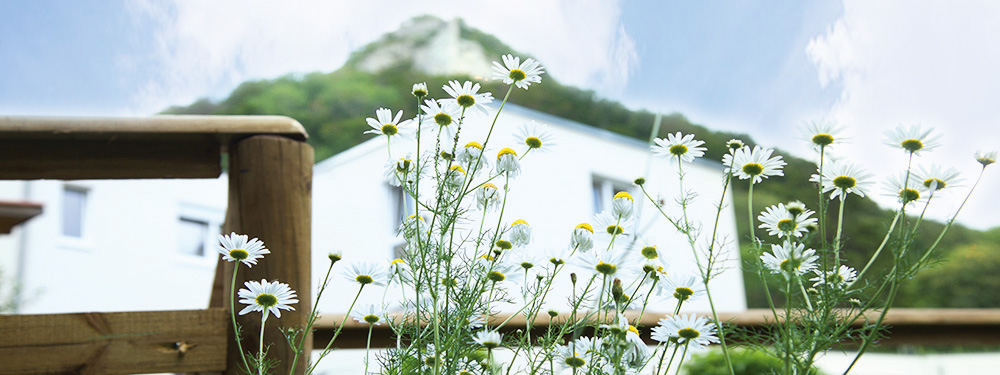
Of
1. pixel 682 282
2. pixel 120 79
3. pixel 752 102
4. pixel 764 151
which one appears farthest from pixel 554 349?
pixel 120 79

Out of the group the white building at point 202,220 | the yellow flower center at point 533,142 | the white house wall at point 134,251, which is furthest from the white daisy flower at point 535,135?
the white house wall at point 134,251

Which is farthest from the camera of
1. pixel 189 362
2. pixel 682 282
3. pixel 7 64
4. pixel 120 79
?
pixel 7 64

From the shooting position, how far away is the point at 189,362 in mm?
762

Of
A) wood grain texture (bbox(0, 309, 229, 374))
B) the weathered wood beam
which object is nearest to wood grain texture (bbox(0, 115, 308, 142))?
the weathered wood beam

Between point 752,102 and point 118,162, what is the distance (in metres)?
1.37

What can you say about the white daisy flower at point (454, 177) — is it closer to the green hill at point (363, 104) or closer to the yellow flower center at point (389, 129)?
the yellow flower center at point (389, 129)

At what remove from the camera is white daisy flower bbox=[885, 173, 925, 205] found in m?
0.52

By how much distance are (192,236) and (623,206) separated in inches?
475

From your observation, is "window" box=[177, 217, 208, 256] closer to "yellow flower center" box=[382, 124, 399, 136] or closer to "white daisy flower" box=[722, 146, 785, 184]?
"yellow flower center" box=[382, 124, 399, 136]

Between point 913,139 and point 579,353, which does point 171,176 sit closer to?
point 579,353

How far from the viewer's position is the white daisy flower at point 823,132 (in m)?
0.56

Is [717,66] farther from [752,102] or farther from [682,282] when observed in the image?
[682,282]

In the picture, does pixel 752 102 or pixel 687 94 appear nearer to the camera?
pixel 752 102

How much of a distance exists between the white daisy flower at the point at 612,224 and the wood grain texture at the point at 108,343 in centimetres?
43
